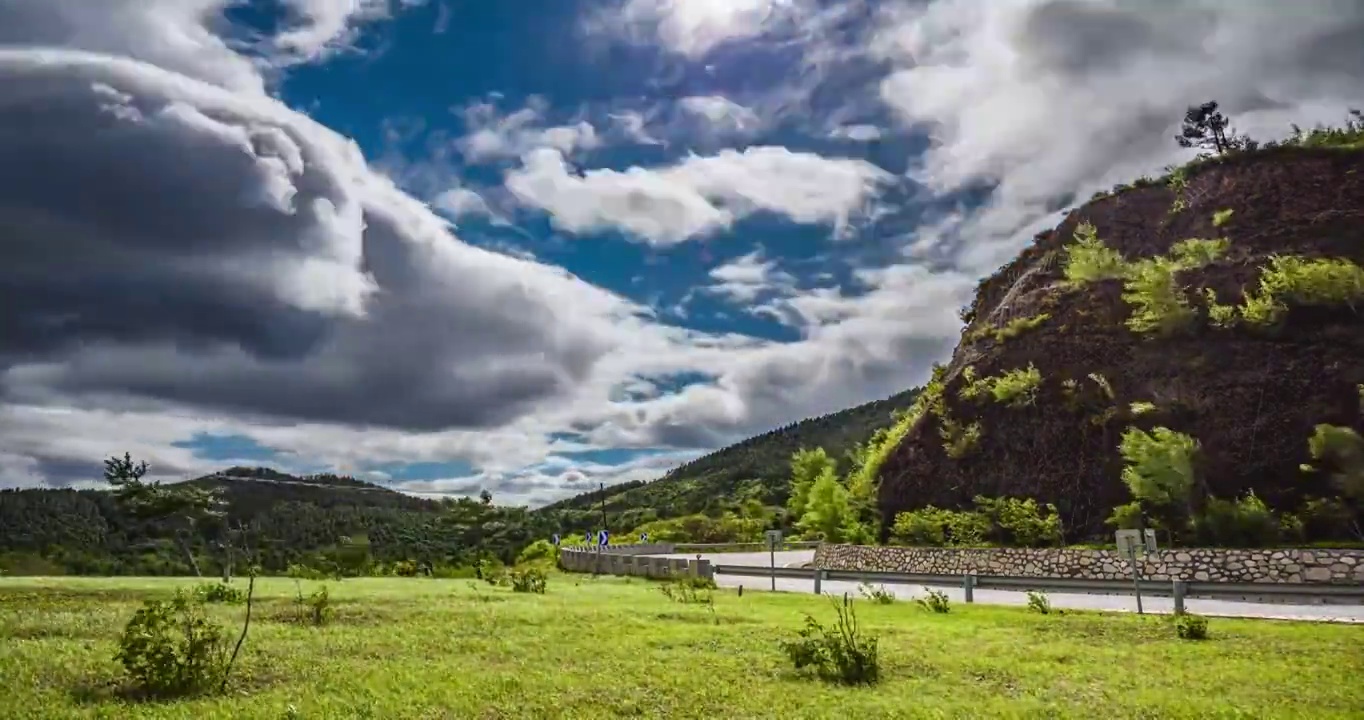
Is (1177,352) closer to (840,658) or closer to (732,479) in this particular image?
(840,658)

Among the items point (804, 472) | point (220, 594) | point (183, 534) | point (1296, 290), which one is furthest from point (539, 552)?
point (1296, 290)

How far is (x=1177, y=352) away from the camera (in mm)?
39469

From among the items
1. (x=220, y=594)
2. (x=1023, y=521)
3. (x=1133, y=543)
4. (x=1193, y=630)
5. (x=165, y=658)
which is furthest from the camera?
(x=1023, y=521)

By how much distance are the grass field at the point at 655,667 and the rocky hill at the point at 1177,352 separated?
62.9ft

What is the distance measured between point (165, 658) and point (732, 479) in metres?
127

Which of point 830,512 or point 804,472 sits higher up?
point 804,472

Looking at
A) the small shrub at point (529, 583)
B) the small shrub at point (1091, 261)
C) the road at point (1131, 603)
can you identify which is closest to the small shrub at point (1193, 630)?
the road at point (1131, 603)

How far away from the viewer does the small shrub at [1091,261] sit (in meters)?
46.8

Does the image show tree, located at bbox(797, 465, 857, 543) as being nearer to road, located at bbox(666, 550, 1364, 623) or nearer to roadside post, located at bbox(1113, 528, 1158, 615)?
road, located at bbox(666, 550, 1364, 623)

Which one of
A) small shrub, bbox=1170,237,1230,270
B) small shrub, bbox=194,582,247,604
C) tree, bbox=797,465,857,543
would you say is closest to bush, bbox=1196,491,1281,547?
small shrub, bbox=1170,237,1230,270

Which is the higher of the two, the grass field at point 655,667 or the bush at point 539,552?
the grass field at point 655,667

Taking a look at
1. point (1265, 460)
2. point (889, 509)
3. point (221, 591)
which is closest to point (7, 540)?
point (221, 591)

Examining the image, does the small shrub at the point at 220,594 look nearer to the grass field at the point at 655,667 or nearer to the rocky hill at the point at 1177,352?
the grass field at the point at 655,667

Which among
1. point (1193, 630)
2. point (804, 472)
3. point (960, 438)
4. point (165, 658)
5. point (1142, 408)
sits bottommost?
point (1193, 630)
